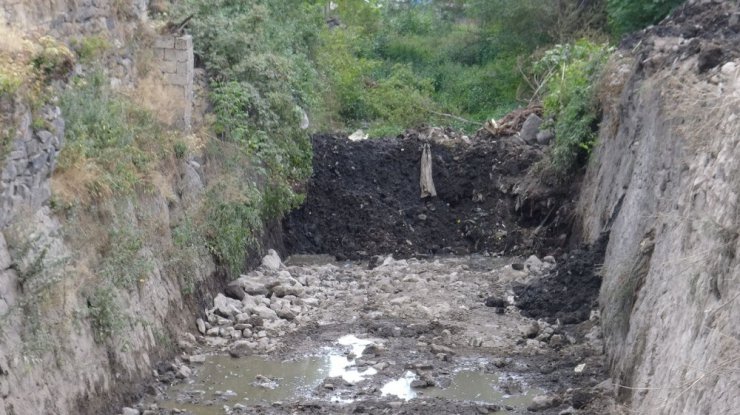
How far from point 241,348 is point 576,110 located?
7.63m

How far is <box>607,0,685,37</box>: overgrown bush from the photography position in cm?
2367

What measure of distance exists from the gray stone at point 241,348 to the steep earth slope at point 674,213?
4.44 metres

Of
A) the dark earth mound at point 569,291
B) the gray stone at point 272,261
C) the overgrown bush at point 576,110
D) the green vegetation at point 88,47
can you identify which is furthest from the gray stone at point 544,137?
the green vegetation at point 88,47

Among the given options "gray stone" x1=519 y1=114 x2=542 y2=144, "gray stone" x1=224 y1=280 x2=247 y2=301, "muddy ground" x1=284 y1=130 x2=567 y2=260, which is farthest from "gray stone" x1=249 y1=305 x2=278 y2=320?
"gray stone" x1=519 y1=114 x2=542 y2=144

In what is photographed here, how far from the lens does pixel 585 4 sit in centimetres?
3106

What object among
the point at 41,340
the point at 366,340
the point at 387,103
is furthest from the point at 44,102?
the point at 387,103

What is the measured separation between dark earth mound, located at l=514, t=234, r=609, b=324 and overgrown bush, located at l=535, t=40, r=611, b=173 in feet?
9.62

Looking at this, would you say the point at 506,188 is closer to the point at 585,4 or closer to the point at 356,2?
the point at 585,4

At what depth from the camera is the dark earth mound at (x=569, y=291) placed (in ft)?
47.6

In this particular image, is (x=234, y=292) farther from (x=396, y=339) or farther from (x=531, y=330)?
(x=531, y=330)

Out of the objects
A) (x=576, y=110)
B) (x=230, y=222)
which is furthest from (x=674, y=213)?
(x=576, y=110)

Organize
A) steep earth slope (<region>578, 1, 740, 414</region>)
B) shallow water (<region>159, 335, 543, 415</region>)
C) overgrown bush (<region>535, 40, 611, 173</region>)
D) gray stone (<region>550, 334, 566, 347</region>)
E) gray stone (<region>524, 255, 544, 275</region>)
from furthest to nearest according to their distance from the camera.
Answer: overgrown bush (<region>535, 40, 611, 173</region>) < gray stone (<region>524, 255, 544, 275</region>) < gray stone (<region>550, 334, 566, 347</region>) < shallow water (<region>159, 335, 543, 415</region>) < steep earth slope (<region>578, 1, 740, 414</region>)

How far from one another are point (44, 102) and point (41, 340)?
264 cm

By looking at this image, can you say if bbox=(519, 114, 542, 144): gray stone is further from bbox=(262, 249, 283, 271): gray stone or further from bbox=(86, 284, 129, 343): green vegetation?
bbox=(86, 284, 129, 343): green vegetation
